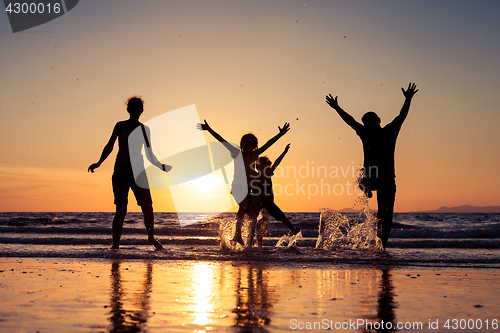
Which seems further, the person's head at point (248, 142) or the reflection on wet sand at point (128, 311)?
the person's head at point (248, 142)

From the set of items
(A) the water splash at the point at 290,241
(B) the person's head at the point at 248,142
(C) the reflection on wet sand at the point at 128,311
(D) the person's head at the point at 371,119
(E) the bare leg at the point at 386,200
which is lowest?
(A) the water splash at the point at 290,241

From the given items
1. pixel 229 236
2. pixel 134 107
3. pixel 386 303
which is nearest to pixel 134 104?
pixel 134 107

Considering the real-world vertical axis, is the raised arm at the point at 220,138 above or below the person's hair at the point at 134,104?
below

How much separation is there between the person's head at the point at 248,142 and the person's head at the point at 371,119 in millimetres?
2011

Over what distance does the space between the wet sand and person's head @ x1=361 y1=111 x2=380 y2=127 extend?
237 cm

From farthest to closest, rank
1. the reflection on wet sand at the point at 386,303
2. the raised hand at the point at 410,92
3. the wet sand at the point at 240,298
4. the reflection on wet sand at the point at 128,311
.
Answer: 1. the raised hand at the point at 410,92
2. the reflection on wet sand at the point at 386,303
3. the wet sand at the point at 240,298
4. the reflection on wet sand at the point at 128,311

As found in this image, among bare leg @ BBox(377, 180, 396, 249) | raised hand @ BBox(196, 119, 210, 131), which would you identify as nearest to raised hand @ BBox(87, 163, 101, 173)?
raised hand @ BBox(196, 119, 210, 131)

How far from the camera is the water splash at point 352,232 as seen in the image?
7.82 metres

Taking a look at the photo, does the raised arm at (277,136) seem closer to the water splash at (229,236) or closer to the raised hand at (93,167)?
the water splash at (229,236)

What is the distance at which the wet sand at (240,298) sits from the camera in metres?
2.59

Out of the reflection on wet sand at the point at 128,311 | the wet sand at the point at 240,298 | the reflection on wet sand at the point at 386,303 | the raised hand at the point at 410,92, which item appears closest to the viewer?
the reflection on wet sand at the point at 128,311

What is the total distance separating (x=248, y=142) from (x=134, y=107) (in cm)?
207

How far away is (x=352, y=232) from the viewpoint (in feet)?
27.3

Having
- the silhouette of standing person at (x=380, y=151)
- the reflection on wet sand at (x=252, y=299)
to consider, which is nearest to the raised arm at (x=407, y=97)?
the silhouette of standing person at (x=380, y=151)
